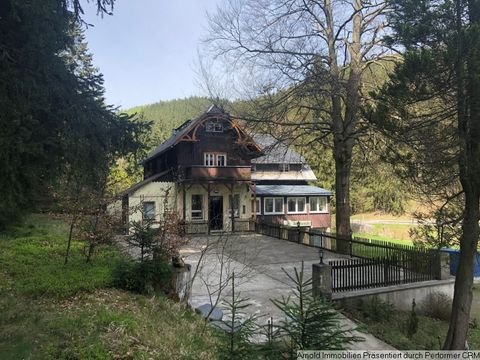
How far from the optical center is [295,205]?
101ft

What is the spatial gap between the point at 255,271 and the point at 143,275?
497cm

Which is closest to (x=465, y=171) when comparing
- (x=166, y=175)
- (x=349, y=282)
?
(x=349, y=282)

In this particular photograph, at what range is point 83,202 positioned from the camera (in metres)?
→ 8.93

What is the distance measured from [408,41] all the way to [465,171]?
8.95 ft

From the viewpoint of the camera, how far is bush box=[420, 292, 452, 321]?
10.4m

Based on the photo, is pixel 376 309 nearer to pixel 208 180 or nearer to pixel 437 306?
pixel 437 306

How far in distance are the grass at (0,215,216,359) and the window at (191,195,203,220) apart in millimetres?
16639

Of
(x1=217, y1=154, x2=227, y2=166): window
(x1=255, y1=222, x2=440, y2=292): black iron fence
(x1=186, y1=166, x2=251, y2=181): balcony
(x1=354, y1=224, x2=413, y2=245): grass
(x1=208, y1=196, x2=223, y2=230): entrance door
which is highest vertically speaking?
(x1=217, y1=154, x2=227, y2=166): window

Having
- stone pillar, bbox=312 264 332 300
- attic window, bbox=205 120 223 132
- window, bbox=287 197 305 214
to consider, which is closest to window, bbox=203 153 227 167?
attic window, bbox=205 120 223 132

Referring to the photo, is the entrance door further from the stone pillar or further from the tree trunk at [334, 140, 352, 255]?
the stone pillar

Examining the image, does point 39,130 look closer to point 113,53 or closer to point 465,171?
point 113,53

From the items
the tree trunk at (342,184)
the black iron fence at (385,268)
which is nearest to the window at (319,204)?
the tree trunk at (342,184)

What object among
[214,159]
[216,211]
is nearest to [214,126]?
[214,159]

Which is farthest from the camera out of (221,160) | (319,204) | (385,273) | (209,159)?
(319,204)
